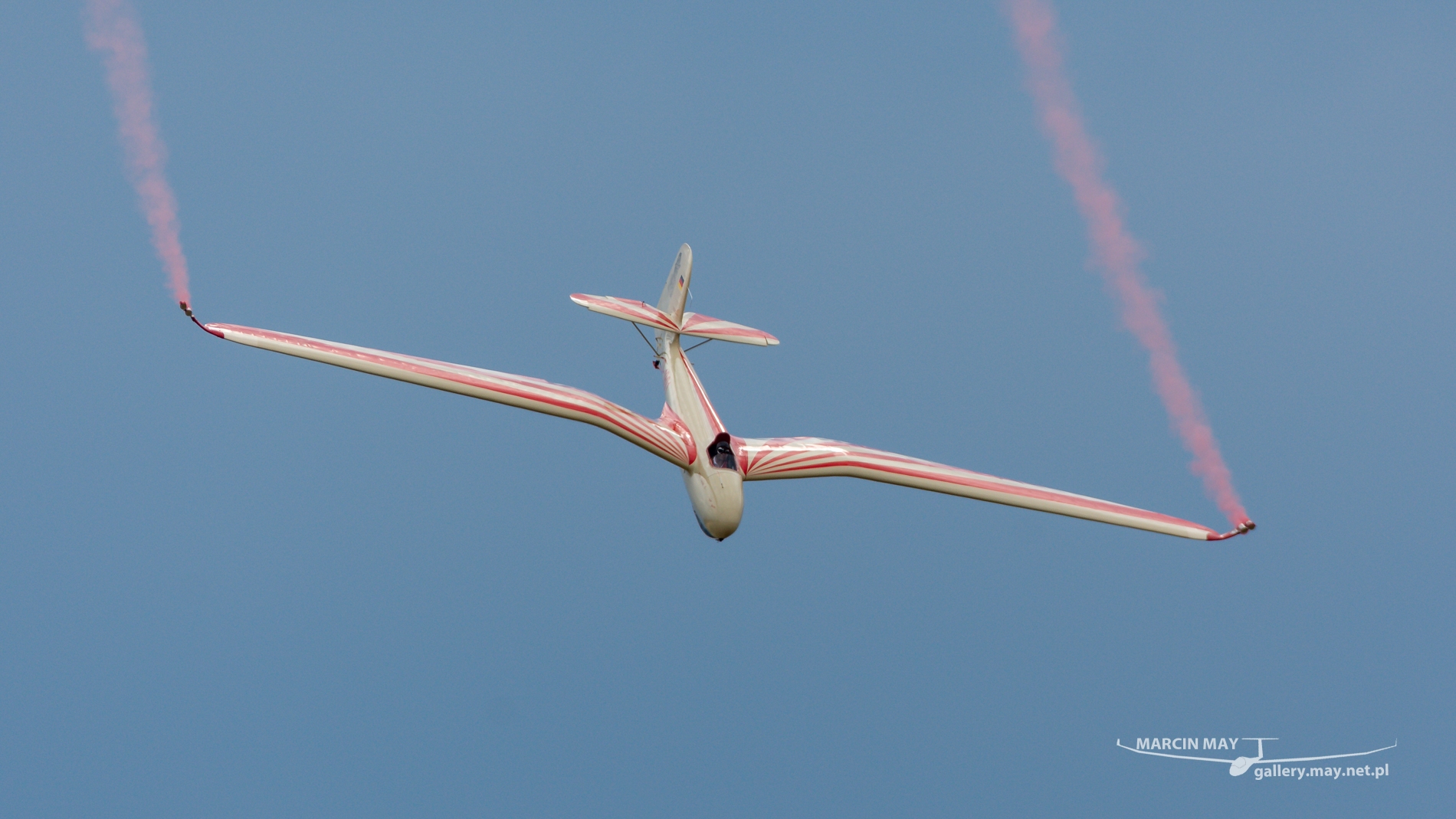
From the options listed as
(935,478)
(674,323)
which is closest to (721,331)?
(674,323)

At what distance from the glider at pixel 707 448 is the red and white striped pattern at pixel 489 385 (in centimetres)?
2

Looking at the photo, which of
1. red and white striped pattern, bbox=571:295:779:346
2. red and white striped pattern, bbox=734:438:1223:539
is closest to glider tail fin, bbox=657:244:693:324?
red and white striped pattern, bbox=571:295:779:346

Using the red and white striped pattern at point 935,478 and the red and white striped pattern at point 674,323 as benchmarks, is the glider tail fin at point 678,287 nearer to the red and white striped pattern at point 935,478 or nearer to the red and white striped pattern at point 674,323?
the red and white striped pattern at point 674,323

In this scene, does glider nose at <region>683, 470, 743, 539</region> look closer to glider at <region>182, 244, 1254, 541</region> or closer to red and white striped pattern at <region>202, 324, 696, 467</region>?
glider at <region>182, 244, 1254, 541</region>

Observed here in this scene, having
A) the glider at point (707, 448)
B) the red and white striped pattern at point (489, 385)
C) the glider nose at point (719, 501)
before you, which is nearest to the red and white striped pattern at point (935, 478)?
the glider at point (707, 448)

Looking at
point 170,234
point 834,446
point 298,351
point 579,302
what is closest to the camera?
point 170,234

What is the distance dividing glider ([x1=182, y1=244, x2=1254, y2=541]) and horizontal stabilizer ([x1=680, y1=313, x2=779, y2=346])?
1.36 meters

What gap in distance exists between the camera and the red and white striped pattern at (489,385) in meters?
29.9

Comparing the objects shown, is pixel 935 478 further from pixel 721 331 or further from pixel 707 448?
pixel 721 331

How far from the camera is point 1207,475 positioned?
3097 cm

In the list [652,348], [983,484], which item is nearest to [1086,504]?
[983,484]

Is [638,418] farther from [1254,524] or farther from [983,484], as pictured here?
[1254,524]

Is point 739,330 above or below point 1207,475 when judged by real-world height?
above

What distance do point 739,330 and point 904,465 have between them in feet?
19.6
